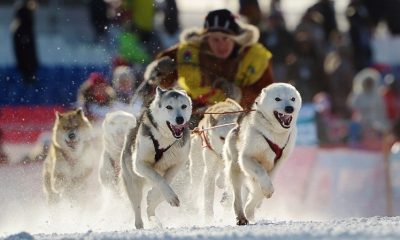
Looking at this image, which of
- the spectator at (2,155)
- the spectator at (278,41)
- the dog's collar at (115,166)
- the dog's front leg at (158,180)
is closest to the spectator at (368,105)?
the spectator at (278,41)

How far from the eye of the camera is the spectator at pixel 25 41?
17.0 metres

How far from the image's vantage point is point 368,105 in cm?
1664

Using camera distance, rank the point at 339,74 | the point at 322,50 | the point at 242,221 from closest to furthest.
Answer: the point at 242,221 < the point at 339,74 < the point at 322,50

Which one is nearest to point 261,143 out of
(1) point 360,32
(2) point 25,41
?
(2) point 25,41

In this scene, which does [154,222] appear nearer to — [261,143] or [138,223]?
[138,223]

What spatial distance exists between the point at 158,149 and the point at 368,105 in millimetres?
6663

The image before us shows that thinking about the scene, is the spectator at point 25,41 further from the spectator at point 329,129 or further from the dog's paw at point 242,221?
the dog's paw at point 242,221

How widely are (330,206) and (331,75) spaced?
11.0 ft

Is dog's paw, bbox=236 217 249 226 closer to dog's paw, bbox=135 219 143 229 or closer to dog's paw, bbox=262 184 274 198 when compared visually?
dog's paw, bbox=262 184 274 198

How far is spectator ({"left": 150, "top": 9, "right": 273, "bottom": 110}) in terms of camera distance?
12188 millimetres

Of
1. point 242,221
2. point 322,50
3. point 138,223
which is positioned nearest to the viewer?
point 242,221

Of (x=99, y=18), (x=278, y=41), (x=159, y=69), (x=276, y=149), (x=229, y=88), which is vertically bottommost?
(x=276, y=149)

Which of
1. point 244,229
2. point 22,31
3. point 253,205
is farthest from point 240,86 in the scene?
point 22,31

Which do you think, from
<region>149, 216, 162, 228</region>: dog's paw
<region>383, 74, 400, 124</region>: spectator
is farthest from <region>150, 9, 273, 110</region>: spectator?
<region>383, 74, 400, 124</region>: spectator
